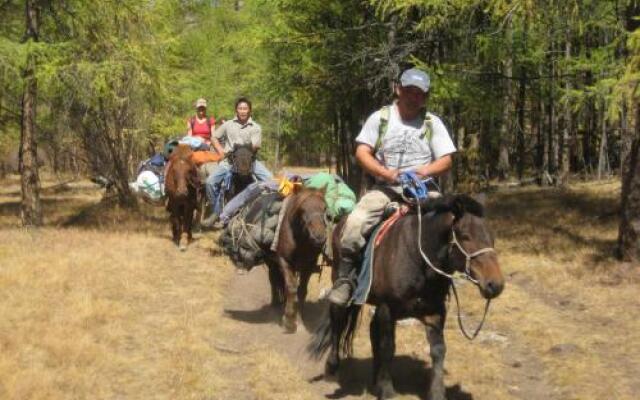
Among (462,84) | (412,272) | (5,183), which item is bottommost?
(5,183)

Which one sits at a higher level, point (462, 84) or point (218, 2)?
point (218, 2)

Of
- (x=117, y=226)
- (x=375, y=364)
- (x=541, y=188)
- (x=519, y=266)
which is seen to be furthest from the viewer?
(x=541, y=188)

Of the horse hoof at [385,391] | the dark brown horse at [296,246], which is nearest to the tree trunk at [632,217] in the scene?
the dark brown horse at [296,246]

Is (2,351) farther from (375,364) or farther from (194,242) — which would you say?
(194,242)

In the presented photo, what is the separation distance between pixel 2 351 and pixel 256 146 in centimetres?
673

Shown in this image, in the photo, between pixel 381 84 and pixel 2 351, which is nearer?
pixel 2 351

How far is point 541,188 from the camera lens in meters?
26.4

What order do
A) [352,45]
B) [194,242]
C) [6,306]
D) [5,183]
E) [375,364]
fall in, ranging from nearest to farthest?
1. [375,364]
2. [6,306]
3. [194,242]
4. [352,45]
5. [5,183]

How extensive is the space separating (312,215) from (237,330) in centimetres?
209

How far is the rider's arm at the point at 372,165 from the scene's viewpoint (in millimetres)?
6445

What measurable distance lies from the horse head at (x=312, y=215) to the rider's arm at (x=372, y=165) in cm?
199

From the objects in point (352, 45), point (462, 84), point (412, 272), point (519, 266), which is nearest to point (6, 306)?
point (412, 272)

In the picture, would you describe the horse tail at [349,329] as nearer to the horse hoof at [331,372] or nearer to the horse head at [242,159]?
the horse hoof at [331,372]

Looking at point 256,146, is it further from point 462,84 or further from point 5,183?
point 5,183
